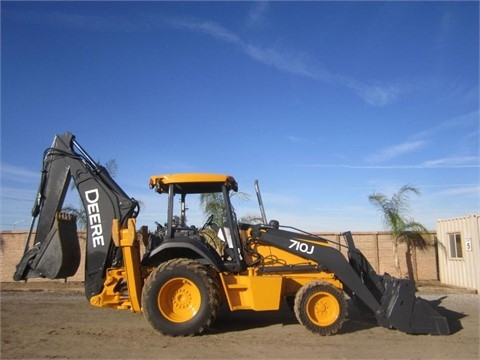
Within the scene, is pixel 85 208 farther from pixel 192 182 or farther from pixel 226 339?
pixel 226 339

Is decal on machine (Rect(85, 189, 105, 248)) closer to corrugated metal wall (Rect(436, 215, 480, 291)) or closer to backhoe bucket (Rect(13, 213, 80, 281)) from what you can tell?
backhoe bucket (Rect(13, 213, 80, 281))

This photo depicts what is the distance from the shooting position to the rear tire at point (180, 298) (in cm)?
770

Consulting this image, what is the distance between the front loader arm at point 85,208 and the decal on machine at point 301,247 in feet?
9.92

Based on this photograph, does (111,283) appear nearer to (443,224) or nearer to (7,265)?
(7,265)

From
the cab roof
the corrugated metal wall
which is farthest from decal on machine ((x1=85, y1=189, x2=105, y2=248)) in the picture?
the corrugated metal wall

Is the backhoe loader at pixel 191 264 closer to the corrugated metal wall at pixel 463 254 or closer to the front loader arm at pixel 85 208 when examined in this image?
the front loader arm at pixel 85 208

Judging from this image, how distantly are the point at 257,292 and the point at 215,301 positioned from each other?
0.79m

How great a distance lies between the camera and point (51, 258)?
814cm

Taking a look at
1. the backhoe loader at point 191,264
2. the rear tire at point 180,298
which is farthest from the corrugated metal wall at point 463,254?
the rear tire at point 180,298

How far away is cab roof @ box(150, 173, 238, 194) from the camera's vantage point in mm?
8492

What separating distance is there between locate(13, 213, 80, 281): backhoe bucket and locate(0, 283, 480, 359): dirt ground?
102 cm

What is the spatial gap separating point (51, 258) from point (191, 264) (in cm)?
252

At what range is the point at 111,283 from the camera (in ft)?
26.9

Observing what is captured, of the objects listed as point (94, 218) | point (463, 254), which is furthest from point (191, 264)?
point (463, 254)
